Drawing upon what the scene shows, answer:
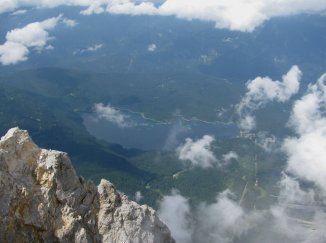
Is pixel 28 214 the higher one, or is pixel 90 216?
Answer: pixel 28 214

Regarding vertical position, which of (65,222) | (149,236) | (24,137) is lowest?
(149,236)

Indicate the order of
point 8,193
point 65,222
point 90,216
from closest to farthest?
point 8,193 < point 65,222 < point 90,216

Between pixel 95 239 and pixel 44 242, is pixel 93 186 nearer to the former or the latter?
pixel 95 239

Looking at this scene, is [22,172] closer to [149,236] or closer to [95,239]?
[95,239]

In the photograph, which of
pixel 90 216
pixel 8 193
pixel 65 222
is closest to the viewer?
pixel 8 193

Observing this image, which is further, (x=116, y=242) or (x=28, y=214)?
(x=116, y=242)

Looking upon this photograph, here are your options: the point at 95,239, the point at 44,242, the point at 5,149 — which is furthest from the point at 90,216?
the point at 5,149
